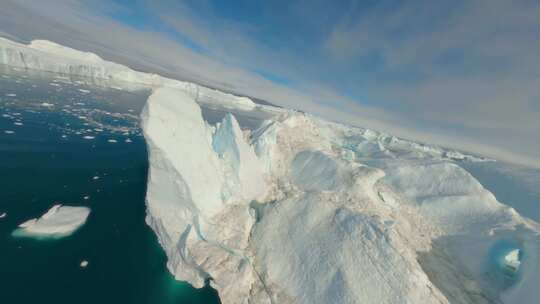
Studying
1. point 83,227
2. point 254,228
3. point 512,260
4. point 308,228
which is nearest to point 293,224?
point 308,228

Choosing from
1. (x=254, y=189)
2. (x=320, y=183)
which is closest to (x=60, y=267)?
(x=254, y=189)

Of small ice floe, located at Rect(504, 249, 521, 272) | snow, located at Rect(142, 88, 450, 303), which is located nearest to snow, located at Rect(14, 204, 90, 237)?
snow, located at Rect(142, 88, 450, 303)

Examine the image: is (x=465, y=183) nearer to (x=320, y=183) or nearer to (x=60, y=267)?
(x=320, y=183)

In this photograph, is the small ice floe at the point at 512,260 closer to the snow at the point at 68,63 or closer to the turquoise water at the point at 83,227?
the turquoise water at the point at 83,227

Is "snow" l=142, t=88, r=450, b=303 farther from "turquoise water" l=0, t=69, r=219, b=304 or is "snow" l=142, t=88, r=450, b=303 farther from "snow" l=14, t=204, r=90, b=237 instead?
"snow" l=14, t=204, r=90, b=237

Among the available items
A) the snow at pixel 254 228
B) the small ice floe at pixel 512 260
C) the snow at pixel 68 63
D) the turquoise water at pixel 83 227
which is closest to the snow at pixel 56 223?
the turquoise water at pixel 83 227

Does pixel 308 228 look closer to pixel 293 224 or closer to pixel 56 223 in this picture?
pixel 293 224
